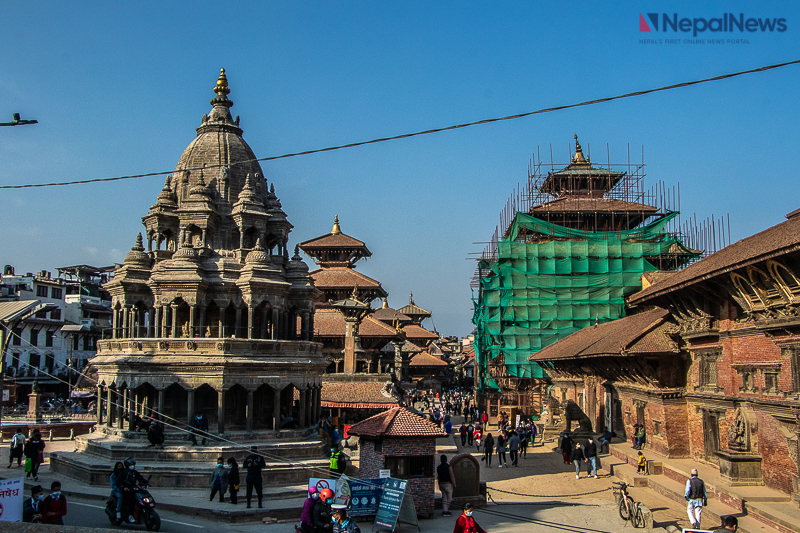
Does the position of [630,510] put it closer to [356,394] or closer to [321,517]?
[321,517]

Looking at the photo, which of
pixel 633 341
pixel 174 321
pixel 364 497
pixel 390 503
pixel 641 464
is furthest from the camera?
pixel 174 321

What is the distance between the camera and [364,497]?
1572 centimetres

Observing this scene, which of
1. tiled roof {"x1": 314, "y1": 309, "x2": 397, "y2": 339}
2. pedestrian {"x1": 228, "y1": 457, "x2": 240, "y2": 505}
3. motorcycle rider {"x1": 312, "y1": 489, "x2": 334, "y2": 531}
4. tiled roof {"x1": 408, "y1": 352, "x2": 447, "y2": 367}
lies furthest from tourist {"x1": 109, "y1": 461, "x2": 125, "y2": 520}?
tiled roof {"x1": 408, "y1": 352, "x2": 447, "y2": 367}

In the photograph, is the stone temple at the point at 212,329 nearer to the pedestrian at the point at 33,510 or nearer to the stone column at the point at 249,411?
the stone column at the point at 249,411

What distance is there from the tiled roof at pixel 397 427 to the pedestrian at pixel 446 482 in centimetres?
79

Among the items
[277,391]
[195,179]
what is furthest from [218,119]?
[277,391]

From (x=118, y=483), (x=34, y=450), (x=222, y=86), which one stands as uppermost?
(x=222, y=86)

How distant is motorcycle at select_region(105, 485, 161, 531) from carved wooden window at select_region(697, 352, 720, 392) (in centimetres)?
1627

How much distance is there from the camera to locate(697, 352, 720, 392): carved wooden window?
20797 millimetres

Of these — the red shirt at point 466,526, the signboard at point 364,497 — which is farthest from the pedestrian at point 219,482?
the red shirt at point 466,526

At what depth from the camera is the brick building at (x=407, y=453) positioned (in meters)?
16.9

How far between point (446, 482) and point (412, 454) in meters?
1.10

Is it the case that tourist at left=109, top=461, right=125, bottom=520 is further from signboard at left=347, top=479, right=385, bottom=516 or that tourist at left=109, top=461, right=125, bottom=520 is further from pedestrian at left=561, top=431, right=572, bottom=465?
pedestrian at left=561, top=431, right=572, bottom=465

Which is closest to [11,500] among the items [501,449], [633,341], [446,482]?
[446,482]
